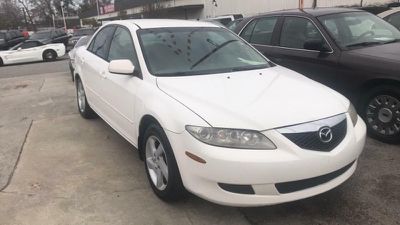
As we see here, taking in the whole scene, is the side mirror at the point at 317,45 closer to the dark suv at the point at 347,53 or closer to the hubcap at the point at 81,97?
the dark suv at the point at 347,53

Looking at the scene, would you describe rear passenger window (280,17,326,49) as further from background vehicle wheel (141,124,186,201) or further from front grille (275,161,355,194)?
background vehicle wheel (141,124,186,201)

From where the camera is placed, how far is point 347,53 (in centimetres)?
556

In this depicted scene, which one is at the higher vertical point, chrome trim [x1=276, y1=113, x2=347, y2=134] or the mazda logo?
chrome trim [x1=276, y1=113, x2=347, y2=134]

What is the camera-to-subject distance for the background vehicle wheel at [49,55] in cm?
2244

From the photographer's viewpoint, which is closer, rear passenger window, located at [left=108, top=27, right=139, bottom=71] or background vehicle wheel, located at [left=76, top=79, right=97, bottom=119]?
rear passenger window, located at [left=108, top=27, right=139, bottom=71]

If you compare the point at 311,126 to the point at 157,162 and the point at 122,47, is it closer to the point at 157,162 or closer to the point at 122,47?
the point at 157,162

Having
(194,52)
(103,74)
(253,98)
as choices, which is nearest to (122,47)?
(103,74)

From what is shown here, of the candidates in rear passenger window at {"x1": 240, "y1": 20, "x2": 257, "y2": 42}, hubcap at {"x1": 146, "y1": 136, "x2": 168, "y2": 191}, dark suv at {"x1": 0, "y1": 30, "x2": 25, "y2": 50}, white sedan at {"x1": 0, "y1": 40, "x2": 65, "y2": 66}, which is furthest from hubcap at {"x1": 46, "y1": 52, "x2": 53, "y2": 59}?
hubcap at {"x1": 146, "y1": 136, "x2": 168, "y2": 191}

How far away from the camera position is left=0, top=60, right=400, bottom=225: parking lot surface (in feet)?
12.1

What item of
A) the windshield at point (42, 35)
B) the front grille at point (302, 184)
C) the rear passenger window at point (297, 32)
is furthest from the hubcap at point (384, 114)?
the windshield at point (42, 35)

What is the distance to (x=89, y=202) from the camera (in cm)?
401

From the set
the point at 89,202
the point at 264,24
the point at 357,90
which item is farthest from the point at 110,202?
the point at 264,24

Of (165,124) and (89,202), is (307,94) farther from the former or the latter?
(89,202)

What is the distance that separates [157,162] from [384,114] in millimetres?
2851
